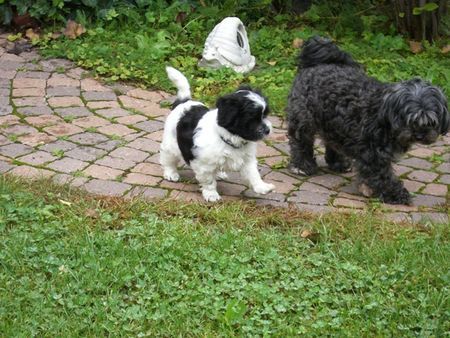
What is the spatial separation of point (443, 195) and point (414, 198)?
26cm

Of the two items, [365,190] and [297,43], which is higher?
[297,43]

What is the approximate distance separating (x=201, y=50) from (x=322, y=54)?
2912 millimetres

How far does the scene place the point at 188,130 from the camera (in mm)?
5645

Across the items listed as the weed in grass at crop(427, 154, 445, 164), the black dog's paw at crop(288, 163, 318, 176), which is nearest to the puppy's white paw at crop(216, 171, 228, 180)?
the black dog's paw at crop(288, 163, 318, 176)

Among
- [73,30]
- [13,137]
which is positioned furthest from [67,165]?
[73,30]

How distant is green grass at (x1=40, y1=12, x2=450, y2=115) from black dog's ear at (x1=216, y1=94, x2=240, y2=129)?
226 centimetres

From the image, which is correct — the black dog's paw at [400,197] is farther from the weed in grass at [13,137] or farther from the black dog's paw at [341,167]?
the weed in grass at [13,137]

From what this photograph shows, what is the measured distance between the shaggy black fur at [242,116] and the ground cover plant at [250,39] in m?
2.28

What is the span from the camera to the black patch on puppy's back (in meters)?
5.62

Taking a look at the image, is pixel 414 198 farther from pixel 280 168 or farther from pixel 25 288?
pixel 25 288

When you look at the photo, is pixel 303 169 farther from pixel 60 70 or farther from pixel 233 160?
pixel 60 70

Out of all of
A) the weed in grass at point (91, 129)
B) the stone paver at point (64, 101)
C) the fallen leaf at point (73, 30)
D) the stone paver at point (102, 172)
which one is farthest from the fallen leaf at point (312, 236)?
the fallen leaf at point (73, 30)

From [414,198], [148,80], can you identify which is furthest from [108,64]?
[414,198]

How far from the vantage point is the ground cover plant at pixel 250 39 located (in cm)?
827
